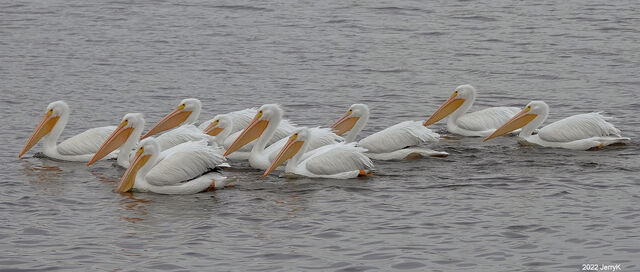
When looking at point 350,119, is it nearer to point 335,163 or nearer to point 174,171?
point 335,163

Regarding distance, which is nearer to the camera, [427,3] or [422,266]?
[422,266]

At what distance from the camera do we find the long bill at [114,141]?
36.7 feet

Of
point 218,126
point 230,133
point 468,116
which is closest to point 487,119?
point 468,116

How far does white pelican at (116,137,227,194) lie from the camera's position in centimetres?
1019

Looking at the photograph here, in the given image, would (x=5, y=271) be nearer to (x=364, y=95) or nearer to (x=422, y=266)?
(x=422, y=266)

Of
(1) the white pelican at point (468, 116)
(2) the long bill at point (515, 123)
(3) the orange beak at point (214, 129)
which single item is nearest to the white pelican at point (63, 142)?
(3) the orange beak at point (214, 129)

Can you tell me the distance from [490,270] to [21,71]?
10373 mm

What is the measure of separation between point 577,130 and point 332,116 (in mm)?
3249

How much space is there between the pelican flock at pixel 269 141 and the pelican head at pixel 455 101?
0.01m

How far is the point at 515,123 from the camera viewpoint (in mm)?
12383

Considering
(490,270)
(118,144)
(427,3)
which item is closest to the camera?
(490,270)

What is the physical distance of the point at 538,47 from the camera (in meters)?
18.7

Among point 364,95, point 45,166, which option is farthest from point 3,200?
point 364,95

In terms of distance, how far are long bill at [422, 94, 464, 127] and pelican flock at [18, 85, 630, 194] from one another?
1 centimetres
